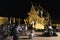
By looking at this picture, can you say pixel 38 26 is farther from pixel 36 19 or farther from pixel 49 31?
pixel 49 31

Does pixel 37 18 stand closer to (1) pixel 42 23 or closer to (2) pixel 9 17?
(1) pixel 42 23

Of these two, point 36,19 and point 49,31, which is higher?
point 36,19

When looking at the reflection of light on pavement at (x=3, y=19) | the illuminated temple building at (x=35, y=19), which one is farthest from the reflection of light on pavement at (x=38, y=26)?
the reflection of light on pavement at (x=3, y=19)

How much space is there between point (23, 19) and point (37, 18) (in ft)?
0.83

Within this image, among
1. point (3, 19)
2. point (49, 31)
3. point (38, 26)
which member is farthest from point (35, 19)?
point (3, 19)

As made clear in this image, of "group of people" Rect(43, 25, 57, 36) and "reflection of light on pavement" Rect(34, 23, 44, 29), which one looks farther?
"reflection of light on pavement" Rect(34, 23, 44, 29)

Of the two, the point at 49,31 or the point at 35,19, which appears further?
the point at 35,19

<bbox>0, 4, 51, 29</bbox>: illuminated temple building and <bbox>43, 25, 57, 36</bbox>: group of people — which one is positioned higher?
<bbox>0, 4, 51, 29</bbox>: illuminated temple building

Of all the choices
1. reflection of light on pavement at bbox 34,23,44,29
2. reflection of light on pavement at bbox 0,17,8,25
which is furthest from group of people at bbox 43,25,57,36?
reflection of light on pavement at bbox 0,17,8,25

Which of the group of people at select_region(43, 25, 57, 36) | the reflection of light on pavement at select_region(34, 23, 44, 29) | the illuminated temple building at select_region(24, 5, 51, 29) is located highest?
the illuminated temple building at select_region(24, 5, 51, 29)

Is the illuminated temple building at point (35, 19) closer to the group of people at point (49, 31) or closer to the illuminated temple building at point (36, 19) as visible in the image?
the illuminated temple building at point (36, 19)

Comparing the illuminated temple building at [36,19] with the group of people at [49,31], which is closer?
the group of people at [49,31]

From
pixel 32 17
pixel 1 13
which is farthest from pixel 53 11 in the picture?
pixel 1 13

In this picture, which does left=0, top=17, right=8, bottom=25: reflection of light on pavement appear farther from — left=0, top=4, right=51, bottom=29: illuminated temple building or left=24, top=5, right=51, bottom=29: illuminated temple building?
left=24, top=5, right=51, bottom=29: illuminated temple building
